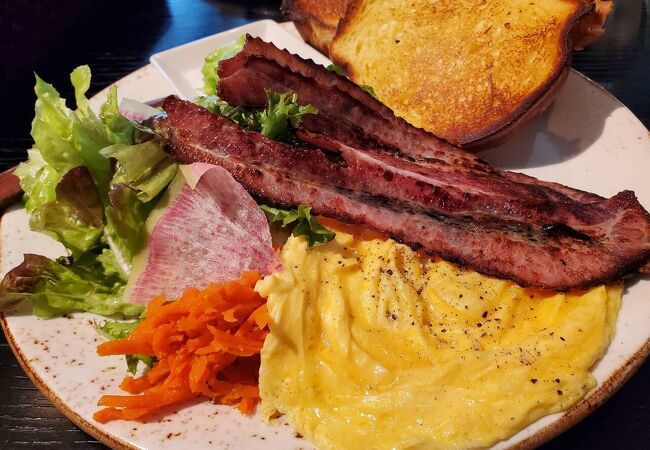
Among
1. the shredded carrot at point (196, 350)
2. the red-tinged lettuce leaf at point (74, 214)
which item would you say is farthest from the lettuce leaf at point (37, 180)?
the shredded carrot at point (196, 350)

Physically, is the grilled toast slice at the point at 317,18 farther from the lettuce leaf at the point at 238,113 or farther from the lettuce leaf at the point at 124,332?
the lettuce leaf at the point at 124,332

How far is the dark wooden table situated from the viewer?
84.6 inches

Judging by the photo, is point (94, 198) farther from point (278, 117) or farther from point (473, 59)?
point (473, 59)

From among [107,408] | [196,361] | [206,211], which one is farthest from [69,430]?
[206,211]

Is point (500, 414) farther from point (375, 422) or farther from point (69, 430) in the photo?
point (69, 430)

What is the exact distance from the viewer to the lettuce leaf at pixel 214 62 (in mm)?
3367

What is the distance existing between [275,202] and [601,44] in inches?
139

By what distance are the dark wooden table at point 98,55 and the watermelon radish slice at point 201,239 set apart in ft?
2.17

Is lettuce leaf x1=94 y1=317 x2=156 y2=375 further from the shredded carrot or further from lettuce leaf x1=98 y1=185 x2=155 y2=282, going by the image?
lettuce leaf x1=98 y1=185 x2=155 y2=282

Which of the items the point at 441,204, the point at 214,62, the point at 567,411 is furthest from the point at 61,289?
the point at 567,411

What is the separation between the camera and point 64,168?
2.57 metres

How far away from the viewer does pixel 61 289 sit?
229cm

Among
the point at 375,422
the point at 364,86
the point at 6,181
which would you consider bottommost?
the point at 6,181

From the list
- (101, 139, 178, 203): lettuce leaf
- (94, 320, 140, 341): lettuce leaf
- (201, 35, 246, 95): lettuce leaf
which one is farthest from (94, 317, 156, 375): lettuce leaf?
(201, 35, 246, 95): lettuce leaf
